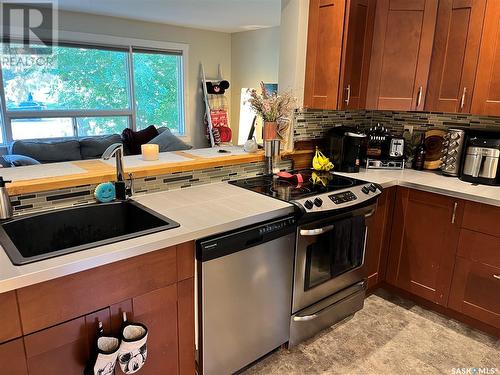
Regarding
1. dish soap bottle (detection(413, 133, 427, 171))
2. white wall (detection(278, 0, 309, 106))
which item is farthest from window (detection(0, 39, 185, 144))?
dish soap bottle (detection(413, 133, 427, 171))

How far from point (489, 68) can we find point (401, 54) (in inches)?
21.3

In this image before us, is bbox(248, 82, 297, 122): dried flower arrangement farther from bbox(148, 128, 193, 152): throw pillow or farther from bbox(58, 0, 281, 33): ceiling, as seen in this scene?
bbox(148, 128, 193, 152): throw pillow

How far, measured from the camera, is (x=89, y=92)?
5.23 meters

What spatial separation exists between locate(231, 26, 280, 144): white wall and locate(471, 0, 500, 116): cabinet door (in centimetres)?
377

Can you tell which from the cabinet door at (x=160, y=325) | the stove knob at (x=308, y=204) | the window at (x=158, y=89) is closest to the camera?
the cabinet door at (x=160, y=325)

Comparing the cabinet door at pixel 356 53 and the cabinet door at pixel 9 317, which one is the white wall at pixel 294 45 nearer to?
the cabinet door at pixel 356 53

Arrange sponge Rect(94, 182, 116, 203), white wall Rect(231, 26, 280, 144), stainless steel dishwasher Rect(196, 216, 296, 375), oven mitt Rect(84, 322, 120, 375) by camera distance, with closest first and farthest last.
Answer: oven mitt Rect(84, 322, 120, 375) < stainless steel dishwasher Rect(196, 216, 296, 375) < sponge Rect(94, 182, 116, 203) < white wall Rect(231, 26, 280, 144)

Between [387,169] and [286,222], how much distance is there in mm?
1295

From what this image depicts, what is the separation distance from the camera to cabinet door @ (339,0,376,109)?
2352mm

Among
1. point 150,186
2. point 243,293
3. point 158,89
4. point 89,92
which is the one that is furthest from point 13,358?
point 158,89

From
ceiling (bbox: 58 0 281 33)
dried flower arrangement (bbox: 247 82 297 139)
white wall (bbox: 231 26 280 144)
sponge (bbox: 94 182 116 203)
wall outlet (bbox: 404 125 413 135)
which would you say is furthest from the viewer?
white wall (bbox: 231 26 280 144)

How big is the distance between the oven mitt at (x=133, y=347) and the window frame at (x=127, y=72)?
4369 mm

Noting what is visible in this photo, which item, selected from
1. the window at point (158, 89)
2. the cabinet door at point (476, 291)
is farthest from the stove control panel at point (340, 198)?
the window at point (158, 89)

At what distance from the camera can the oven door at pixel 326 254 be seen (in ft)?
6.45
